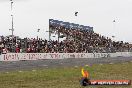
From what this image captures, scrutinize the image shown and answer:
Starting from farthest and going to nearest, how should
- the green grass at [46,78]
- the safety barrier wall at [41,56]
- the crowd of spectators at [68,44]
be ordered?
the crowd of spectators at [68,44]
the safety barrier wall at [41,56]
the green grass at [46,78]

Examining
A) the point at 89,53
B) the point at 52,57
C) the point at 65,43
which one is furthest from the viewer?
the point at 89,53

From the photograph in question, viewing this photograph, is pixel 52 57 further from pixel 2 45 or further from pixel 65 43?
pixel 2 45

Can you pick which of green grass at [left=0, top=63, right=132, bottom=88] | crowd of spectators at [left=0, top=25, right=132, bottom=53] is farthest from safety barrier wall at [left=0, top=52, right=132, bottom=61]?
green grass at [left=0, top=63, right=132, bottom=88]

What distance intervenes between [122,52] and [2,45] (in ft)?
137

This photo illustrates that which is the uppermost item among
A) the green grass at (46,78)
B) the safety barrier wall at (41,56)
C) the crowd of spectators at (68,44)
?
the crowd of spectators at (68,44)

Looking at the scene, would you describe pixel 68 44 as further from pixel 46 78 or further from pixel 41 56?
pixel 46 78

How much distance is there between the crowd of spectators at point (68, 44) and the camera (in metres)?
49.5

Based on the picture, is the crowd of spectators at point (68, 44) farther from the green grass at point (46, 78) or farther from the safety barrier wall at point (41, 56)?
the green grass at point (46, 78)

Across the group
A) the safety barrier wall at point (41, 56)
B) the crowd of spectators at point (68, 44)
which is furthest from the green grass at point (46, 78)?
the crowd of spectators at point (68, 44)

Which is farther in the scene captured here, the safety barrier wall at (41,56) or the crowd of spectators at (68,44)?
the crowd of spectators at (68,44)

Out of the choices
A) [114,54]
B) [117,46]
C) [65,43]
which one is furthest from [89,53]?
[117,46]

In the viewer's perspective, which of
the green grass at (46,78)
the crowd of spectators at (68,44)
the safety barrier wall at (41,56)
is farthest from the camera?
the crowd of spectators at (68,44)

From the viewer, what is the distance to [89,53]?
6825 cm

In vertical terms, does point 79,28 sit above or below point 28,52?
above
